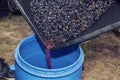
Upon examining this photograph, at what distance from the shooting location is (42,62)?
175cm

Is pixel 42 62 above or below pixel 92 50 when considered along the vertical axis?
above

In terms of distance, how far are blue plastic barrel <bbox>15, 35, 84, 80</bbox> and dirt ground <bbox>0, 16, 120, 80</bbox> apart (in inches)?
17.8

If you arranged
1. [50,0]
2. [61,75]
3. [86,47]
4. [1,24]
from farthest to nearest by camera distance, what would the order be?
1. [1,24]
2. [86,47]
3. [50,0]
4. [61,75]

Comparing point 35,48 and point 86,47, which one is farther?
point 86,47

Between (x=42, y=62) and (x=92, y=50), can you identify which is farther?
(x=92, y=50)

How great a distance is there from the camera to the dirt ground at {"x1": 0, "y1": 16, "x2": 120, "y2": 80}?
2.13m

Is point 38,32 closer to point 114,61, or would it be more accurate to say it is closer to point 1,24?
point 114,61

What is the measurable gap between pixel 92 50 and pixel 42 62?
67 cm

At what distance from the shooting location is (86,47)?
91.8 inches

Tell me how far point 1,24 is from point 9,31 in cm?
13

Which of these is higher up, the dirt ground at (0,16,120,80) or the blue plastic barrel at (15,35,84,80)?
the blue plastic barrel at (15,35,84,80)

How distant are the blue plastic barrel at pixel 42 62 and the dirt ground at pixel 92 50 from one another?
45cm

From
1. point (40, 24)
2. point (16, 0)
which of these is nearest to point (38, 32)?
point (40, 24)

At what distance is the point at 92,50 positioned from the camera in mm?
2305
